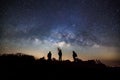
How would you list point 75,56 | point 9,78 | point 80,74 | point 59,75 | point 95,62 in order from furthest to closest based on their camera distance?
point 95,62 < point 75,56 < point 80,74 < point 59,75 < point 9,78

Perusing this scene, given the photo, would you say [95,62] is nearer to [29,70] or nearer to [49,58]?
[49,58]

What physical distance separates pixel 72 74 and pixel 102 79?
12.6 feet

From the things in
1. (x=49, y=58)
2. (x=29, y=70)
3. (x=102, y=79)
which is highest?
(x=49, y=58)

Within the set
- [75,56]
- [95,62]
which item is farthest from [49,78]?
[95,62]

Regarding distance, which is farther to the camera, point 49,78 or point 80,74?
point 80,74

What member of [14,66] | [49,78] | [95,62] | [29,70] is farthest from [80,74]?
[95,62]

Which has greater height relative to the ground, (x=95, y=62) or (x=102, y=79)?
(x=95, y=62)

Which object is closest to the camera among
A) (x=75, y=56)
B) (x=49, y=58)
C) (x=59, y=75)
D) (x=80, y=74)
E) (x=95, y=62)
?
(x=59, y=75)

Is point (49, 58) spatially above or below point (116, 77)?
above

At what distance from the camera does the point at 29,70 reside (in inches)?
757

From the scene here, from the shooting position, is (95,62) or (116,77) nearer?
(116,77)

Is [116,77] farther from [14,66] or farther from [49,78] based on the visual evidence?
[14,66]

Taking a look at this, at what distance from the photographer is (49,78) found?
17.9 metres

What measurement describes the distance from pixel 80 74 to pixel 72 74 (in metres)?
1.17
